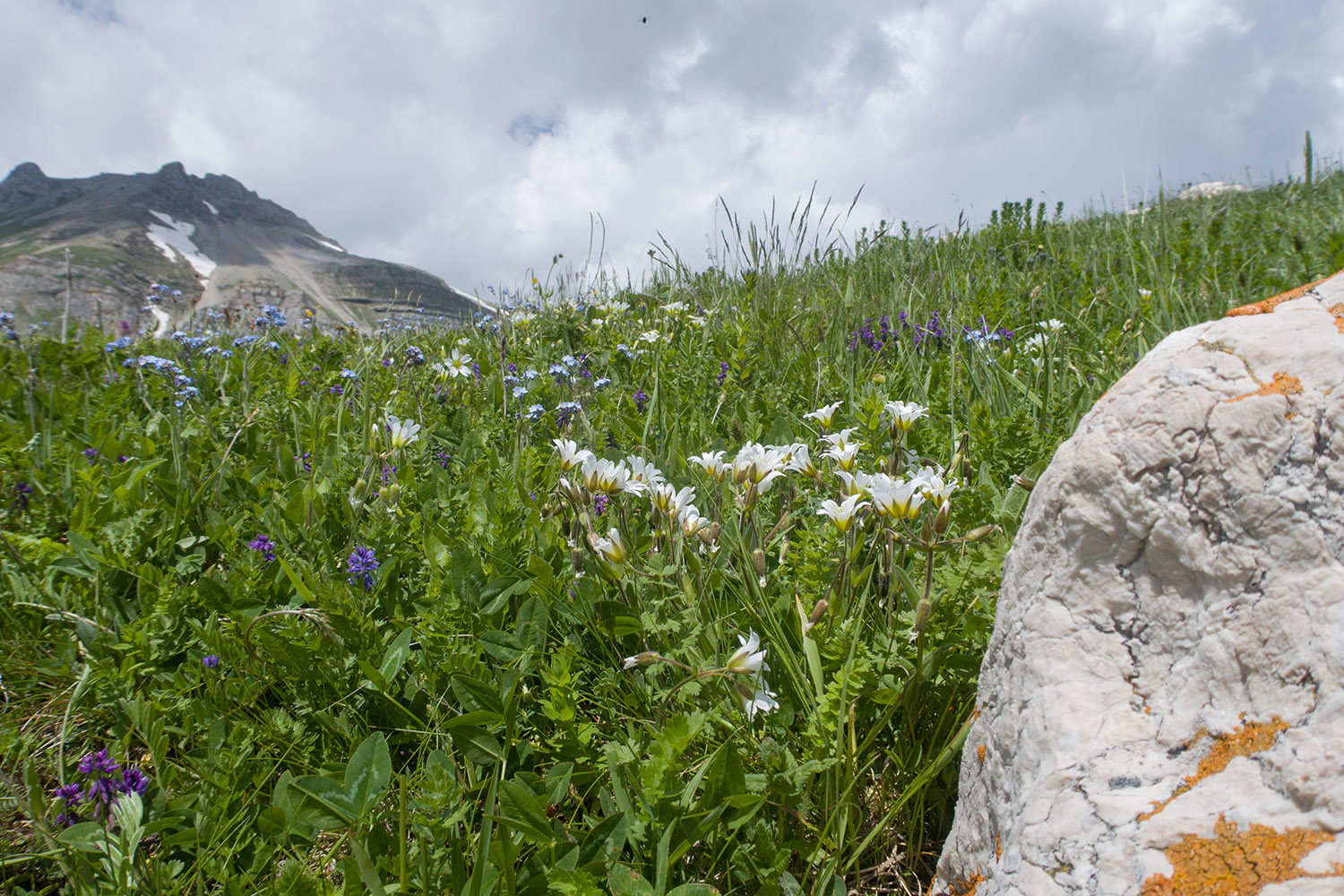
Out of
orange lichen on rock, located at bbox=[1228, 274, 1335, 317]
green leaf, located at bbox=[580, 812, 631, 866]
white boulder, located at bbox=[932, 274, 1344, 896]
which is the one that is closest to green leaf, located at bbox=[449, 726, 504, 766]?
green leaf, located at bbox=[580, 812, 631, 866]

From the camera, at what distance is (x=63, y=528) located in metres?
2.68

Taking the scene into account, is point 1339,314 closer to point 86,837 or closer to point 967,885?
point 967,885

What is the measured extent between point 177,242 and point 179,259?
880 centimetres

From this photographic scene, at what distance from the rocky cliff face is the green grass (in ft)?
9.44

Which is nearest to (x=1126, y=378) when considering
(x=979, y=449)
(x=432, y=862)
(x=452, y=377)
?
(x=979, y=449)

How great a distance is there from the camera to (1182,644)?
1052 millimetres

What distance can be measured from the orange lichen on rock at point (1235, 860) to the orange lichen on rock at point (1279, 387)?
1.96 ft

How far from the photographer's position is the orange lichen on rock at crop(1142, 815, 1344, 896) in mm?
768

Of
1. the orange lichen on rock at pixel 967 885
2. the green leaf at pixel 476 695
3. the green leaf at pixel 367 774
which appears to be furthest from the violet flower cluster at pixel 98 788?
the orange lichen on rock at pixel 967 885

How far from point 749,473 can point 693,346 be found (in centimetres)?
258

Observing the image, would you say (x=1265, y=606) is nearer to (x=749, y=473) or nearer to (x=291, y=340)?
(x=749, y=473)

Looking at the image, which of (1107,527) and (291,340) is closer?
(1107,527)

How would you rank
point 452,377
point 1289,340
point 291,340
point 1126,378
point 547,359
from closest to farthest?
point 1289,340 < point 1126,378 < point 452,377 < point 547,359 < point 291,340

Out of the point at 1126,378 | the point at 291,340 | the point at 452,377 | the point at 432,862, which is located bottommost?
the point at 432,862
